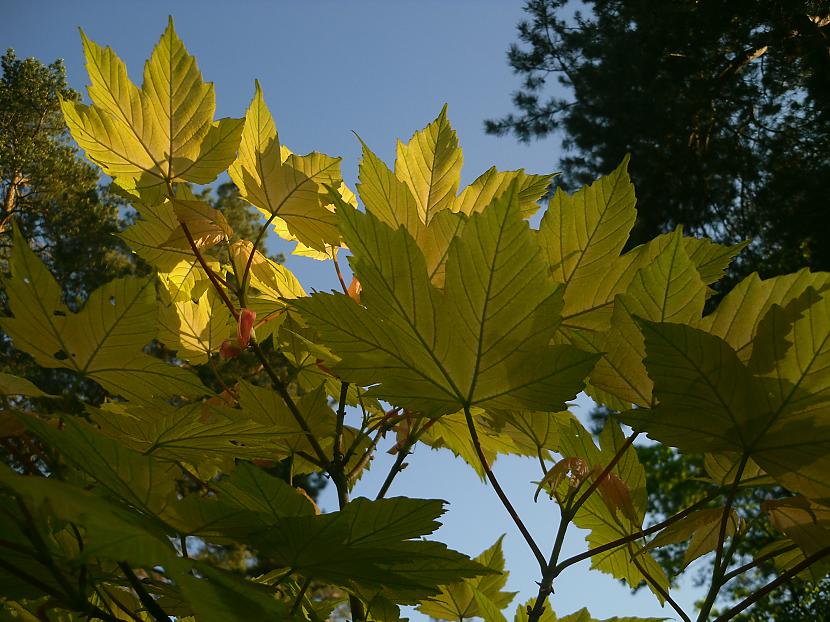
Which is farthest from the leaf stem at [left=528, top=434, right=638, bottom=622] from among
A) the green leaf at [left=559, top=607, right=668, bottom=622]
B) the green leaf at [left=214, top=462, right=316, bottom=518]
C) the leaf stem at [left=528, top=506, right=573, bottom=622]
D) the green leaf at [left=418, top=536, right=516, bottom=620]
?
the green leaf at [left=418, top=536, right=516, bottom=620]

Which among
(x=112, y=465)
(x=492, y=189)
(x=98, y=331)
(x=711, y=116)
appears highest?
(x=711, y=116)

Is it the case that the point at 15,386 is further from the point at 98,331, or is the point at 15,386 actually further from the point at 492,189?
the point at 492,189

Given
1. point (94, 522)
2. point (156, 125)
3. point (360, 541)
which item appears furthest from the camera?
point (156, 125)

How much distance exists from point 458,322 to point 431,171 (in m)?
0.22

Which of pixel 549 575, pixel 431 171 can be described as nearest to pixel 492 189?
pixel 431 171

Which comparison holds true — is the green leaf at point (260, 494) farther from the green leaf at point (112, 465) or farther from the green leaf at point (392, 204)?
the green leaf at point (392, 204)

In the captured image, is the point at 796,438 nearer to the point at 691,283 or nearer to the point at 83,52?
the point at 691,283

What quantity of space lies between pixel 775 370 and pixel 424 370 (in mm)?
179

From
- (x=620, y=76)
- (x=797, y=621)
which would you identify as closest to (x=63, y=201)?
(x=620, y=76)

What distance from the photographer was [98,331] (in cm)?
44

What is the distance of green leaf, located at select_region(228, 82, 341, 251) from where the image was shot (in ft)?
1.99

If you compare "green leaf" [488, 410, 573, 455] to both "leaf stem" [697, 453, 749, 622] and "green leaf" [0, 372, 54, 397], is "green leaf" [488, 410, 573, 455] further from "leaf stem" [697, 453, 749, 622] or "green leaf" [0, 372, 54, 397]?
"green leaf" [0, 372, 54, 397]

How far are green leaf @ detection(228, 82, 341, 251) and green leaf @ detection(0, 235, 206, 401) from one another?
0.20 meters

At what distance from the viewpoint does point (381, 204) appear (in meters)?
0.47
